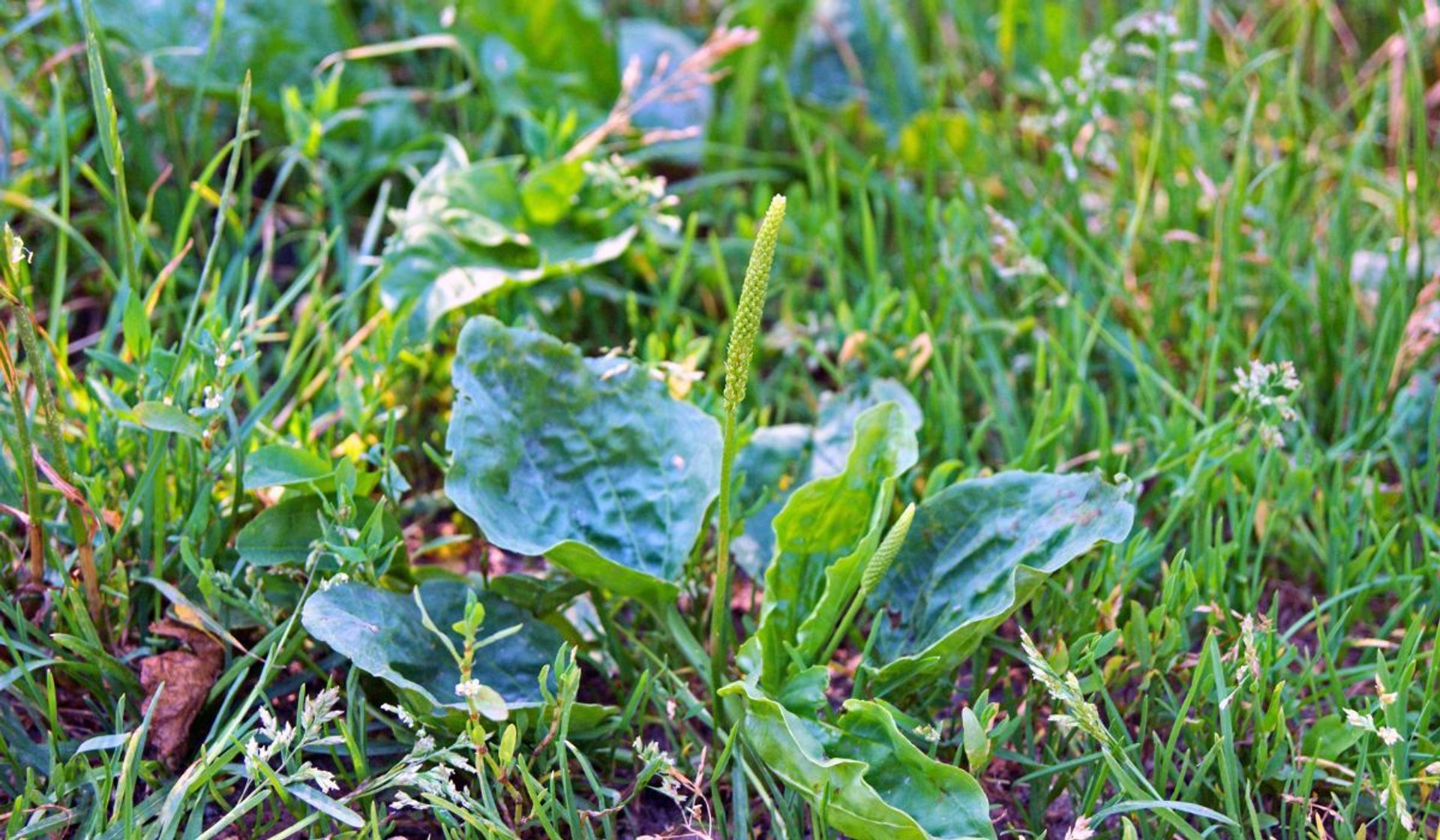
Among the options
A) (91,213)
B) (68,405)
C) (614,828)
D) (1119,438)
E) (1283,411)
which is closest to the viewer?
(614,828)

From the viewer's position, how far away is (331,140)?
9.42ft

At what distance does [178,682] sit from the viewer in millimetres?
1765

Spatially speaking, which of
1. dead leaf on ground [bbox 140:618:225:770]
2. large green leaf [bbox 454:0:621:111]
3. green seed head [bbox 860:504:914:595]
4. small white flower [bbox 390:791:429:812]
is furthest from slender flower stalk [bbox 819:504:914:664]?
large green leaf [bbox 454:0:621:111]

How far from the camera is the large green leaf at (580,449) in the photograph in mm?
1920

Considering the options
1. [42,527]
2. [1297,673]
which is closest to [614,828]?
[42,527]

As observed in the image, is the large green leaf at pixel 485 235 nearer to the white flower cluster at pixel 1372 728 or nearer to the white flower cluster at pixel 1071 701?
the white flower cluster at pixel 1071 701

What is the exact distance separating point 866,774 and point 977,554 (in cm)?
40

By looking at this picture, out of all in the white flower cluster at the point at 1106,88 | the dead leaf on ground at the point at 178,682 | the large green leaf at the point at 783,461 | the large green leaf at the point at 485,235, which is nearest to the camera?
the dead leaf on ground at the point at 178,682

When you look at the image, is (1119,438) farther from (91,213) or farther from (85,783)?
(91,213)

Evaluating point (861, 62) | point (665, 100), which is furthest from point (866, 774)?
point (861, 62)

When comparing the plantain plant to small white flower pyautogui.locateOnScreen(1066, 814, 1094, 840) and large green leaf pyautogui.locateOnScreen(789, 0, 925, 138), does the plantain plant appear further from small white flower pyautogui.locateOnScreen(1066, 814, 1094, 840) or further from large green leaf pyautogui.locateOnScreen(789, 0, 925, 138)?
large green leaf pyautogui.locateOnScreen(789, 0, 925, 138)

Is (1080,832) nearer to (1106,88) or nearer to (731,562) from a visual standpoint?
(731,562)

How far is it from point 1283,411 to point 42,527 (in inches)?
67.6

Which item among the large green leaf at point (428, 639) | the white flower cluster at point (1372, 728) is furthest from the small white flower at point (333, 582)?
the white flower cluster at point (1372, 728)
